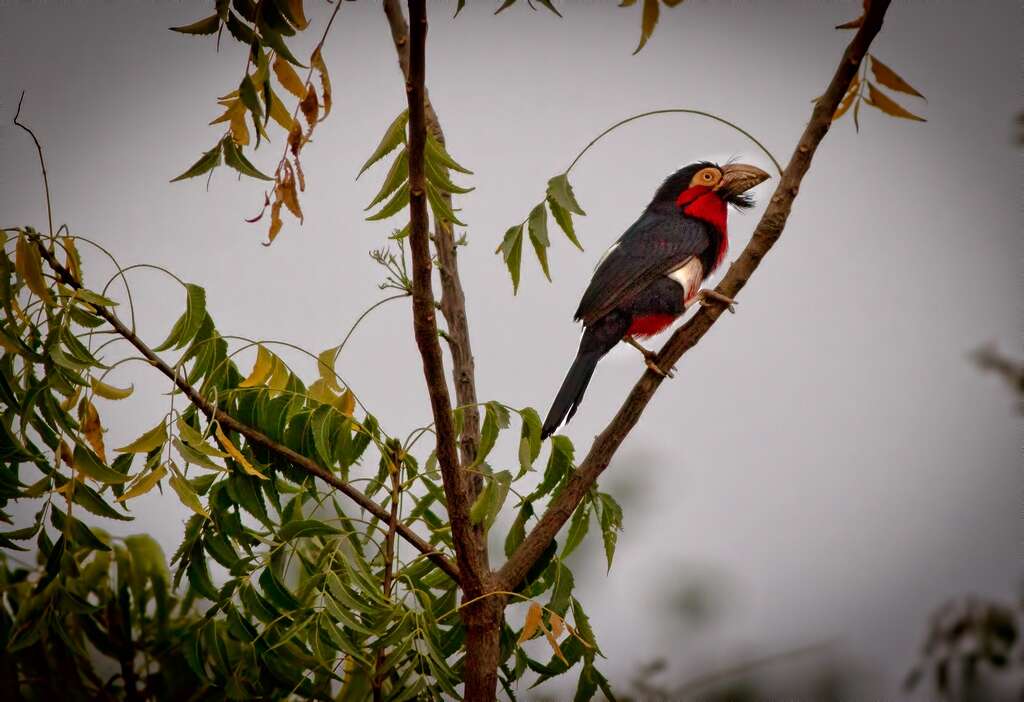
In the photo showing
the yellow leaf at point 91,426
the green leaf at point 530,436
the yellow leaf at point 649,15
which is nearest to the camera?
the yellow leaf at point 649,15

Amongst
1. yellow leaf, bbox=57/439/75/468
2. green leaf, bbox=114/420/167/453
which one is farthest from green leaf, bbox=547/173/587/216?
yellow leaf, bbox=57/439/75/468

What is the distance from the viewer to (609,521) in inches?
56.7

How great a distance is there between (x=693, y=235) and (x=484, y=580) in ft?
3.20

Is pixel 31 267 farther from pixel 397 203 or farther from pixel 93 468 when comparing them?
pixel 397 203

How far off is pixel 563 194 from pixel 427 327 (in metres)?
0.29

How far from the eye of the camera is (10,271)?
3.99ft

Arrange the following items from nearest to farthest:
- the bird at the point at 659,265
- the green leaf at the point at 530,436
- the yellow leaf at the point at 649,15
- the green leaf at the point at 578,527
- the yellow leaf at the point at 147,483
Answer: the yellow leaf at the point at 649,15 → the yellow leaf at the point at 147,483 → the green leaf at the point at 530,436 → the green leaf at the point at 578,527 → the bird at the point at 659,265

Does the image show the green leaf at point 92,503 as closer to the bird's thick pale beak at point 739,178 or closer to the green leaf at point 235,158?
the green leaf at point 235,158

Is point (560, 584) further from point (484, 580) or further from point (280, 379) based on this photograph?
point (280, 379)

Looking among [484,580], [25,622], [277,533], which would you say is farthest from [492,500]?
[25,622]

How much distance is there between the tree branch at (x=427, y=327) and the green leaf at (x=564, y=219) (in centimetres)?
24

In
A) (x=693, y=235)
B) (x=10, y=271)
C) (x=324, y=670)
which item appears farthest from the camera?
(x=693, y=235)

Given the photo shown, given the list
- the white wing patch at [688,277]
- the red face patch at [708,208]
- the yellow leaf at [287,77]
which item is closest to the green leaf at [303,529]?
the yellow leaf at [287,77]

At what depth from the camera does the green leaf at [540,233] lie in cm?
134
